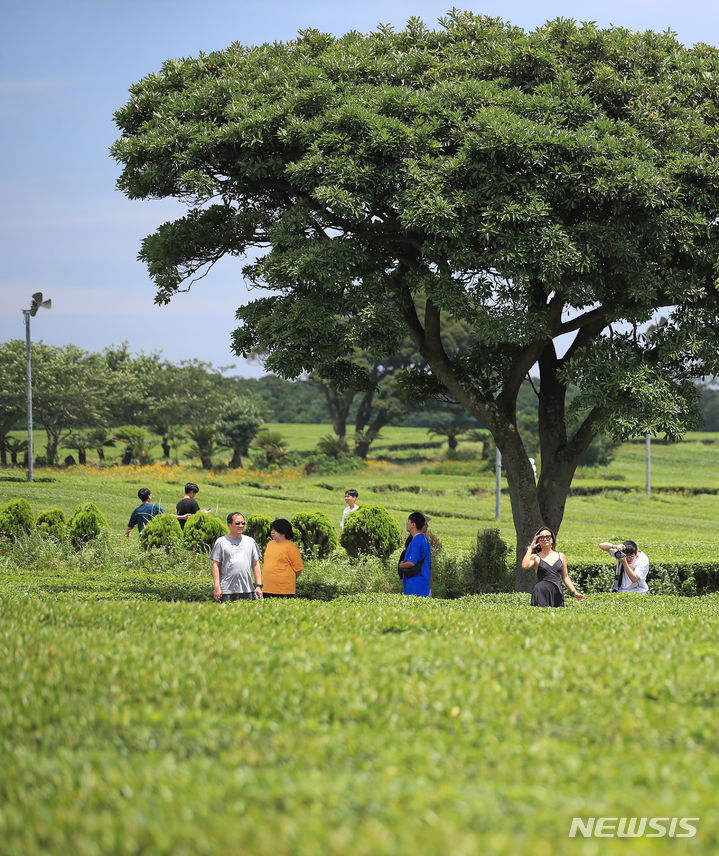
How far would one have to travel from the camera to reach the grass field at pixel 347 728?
337 cm

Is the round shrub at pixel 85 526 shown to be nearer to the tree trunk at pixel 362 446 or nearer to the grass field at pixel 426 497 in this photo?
the grass field at pixel 426 497

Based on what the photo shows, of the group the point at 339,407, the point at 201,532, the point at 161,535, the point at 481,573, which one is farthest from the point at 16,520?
the point at 339,407

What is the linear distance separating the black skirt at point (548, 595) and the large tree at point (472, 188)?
99.0 inches

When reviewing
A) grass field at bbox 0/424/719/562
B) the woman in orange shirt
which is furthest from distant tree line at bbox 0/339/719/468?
the woman in orange shirt

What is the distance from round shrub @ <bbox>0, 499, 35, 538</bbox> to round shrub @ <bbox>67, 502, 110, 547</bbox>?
0.91m

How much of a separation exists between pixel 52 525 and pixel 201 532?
331 centimetres

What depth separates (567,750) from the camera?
427 centimetres

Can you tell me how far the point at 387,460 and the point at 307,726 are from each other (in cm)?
4767

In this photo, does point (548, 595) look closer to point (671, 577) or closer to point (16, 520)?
point (671, 577)

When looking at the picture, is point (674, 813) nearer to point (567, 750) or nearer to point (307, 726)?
point (567, 750)

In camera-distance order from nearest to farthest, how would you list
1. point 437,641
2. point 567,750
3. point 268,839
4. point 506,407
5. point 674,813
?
1. point 268,839
2. point 674,813
3. point 567,750
4. point 437,641
5. point 506,407

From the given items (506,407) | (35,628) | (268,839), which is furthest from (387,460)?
(268,839)

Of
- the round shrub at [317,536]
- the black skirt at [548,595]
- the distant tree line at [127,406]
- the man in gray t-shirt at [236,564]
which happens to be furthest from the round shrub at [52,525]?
the distant tree line at [127,406]

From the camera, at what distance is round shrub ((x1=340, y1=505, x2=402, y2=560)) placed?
15.5 m
